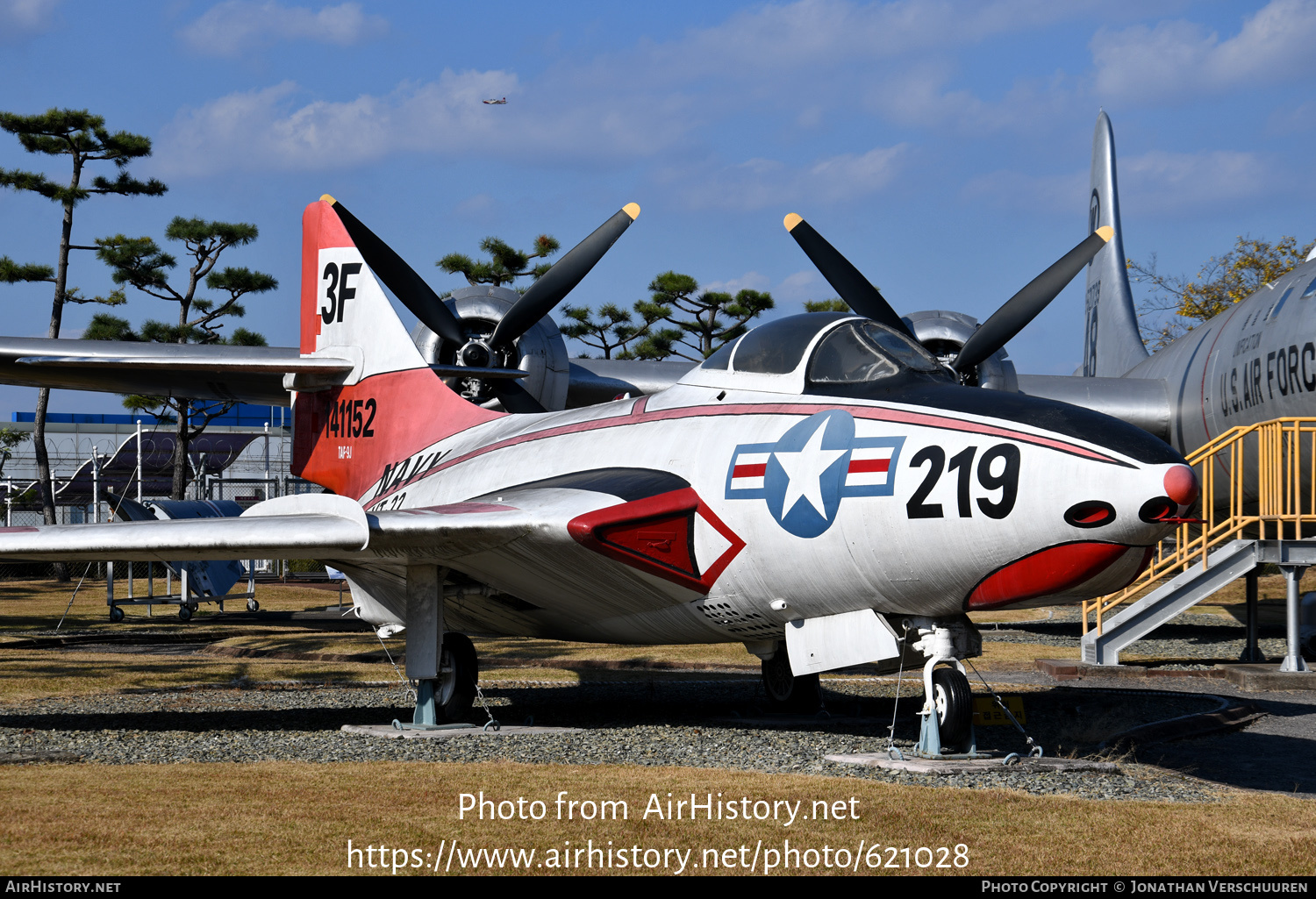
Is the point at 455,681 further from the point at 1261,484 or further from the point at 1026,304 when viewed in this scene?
the point at 1261,484

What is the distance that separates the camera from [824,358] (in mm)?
8703

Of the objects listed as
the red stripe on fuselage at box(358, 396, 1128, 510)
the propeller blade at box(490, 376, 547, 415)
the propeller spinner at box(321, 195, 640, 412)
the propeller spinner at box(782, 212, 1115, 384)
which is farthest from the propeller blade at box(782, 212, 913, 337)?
the propeller blade at box(490, 376, 547, 415)

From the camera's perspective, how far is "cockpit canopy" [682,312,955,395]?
8.44 metres

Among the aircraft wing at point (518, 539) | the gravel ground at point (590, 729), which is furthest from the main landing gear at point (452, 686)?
the aircraft wing at point (518, 539)

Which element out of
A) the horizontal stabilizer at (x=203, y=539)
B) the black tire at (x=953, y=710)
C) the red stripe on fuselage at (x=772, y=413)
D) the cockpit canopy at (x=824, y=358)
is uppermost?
the cockpit canopy at (x=824, y=358)

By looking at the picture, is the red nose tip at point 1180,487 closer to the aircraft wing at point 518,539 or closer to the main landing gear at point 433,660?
the aircraft wing at point 518,539

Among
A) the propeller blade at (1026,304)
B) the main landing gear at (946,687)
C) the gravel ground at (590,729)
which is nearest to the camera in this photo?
the main landing gear at (946,687)

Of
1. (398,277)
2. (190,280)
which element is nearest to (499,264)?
(190,280)

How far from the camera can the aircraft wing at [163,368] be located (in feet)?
46.6

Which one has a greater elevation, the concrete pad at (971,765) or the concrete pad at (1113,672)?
the concrete pad at (971,765)

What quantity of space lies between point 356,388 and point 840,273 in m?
5.66

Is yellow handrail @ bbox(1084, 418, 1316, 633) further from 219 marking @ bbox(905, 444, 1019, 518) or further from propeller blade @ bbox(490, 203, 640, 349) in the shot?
219 marking @ bbox(905, 444, 1019, 518)

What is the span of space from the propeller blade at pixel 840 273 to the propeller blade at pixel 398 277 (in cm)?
509
